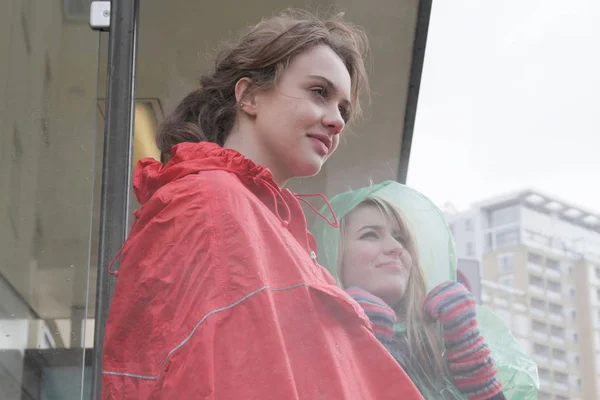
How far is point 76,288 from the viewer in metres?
1.83

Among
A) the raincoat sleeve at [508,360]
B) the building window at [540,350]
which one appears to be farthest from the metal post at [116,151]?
the building window at [540,350]

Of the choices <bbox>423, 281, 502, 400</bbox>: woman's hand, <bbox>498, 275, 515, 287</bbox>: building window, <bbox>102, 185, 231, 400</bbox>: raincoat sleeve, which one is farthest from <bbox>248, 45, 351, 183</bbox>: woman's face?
<bbox>498, 275, 515, 287</bbox>: building window

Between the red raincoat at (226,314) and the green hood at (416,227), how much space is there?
23.8 inches

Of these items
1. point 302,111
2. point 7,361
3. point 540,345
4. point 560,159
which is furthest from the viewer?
point 560,159

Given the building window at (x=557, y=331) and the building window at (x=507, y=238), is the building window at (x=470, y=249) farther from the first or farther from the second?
the building window at (x=557, y=331)

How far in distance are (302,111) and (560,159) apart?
867mm

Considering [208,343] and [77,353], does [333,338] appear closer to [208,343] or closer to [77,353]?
[208,343]

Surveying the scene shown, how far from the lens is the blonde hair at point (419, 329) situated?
6.15 feet

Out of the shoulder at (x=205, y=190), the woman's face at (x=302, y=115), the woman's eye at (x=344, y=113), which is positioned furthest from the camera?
the woman's eye at (x=344, y=113)

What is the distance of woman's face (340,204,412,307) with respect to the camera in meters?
1.94

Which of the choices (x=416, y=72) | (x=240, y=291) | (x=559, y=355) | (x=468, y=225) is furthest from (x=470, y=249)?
(x=240, y=291)

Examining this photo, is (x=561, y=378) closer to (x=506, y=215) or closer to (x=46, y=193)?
(x=506, y=215)

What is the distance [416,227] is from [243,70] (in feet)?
1.86

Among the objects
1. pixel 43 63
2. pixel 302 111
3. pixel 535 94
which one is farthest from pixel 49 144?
pixel 535 94
